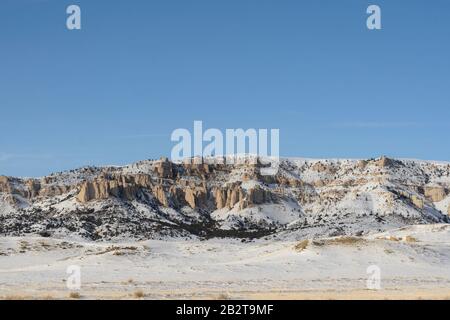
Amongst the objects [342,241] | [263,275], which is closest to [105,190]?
[342,241]

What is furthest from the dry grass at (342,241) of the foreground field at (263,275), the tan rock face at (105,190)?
the tan rock face at (105,190)

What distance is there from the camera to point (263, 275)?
4431 cm

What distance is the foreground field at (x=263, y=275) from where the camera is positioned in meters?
32.0

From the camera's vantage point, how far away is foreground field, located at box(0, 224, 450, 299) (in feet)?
105

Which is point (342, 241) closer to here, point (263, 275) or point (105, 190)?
point (263, 275)

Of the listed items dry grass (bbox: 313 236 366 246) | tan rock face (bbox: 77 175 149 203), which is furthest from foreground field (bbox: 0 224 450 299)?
tan rock face (bbox: 77 175 149 203)

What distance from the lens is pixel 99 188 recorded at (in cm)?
18788

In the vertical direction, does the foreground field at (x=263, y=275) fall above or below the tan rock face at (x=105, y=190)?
above

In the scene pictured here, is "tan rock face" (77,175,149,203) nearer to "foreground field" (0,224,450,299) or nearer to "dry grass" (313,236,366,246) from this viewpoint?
"foreground field" (0,224,450,299)

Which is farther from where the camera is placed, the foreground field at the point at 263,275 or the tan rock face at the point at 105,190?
the tan rock face at the point at 105,190

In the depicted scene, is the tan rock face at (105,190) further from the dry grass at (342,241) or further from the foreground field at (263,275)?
the dry grass at (342,241)
